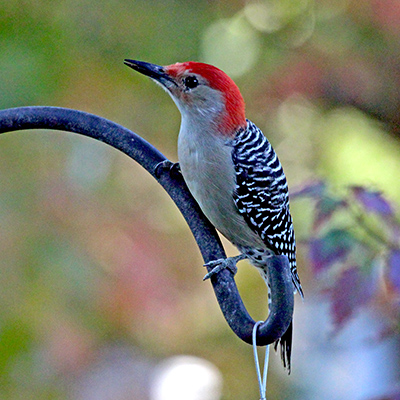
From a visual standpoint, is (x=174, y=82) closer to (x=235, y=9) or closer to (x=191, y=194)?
(x=191, y=194)

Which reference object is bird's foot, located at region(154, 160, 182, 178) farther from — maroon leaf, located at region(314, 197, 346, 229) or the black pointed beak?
maroon leaf, located at region(314, 197, 346, 229)

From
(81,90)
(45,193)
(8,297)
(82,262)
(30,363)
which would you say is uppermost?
(81,90)

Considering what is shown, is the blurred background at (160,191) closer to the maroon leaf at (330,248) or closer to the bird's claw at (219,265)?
the maroon leaf at (330,248)

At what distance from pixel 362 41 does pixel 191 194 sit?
9.68 feet

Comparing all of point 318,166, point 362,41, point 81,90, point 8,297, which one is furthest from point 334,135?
point 8,297

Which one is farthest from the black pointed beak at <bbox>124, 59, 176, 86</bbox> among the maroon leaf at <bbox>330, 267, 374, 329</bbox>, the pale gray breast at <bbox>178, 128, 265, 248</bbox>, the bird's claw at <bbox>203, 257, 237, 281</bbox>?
the maroon leaf at <bbox>330, 267, 374, 329</bbox>

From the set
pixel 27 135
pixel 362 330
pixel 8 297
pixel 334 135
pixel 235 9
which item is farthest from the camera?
pixel 362 330

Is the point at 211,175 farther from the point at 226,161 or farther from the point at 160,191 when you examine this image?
the point at 160,191

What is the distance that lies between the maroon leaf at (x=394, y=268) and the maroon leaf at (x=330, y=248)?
199mm

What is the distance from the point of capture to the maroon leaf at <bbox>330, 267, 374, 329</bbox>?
8.98ft

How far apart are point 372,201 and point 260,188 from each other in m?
0.64

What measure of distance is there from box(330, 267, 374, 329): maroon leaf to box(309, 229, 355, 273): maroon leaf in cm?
11

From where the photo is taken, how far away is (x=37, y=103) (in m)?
3.78

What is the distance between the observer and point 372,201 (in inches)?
113
